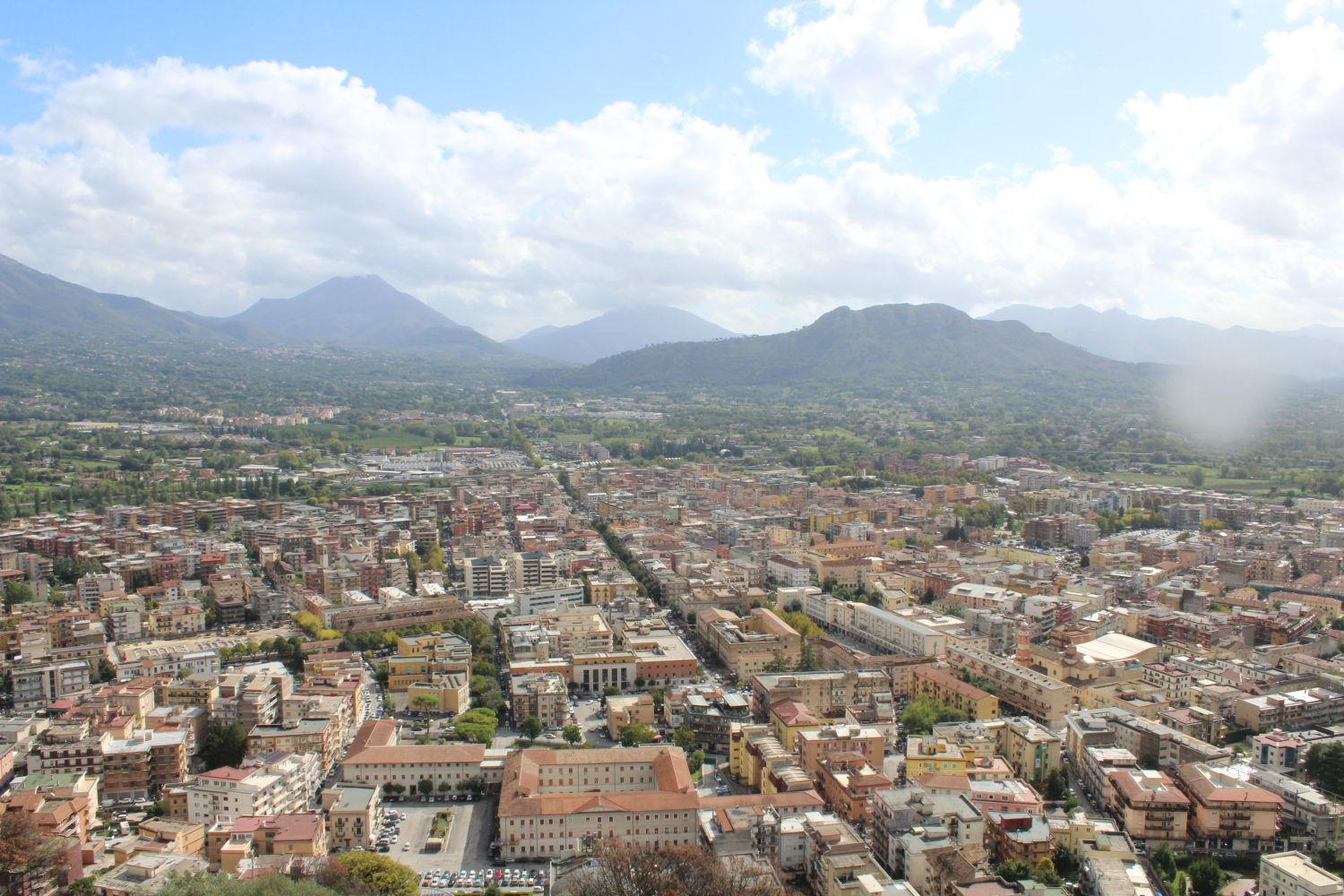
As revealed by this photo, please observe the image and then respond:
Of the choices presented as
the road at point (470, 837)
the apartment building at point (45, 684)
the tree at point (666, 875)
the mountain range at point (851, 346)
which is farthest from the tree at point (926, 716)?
the mountain range at point (851, 346)

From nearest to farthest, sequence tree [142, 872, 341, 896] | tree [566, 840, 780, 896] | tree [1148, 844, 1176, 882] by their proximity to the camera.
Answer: tree [142, 872, 341, 896] < tree [566, 840, 780, 896] < tree [1148, 844, 1176, 882]

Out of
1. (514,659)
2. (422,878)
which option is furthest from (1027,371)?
(422,878)

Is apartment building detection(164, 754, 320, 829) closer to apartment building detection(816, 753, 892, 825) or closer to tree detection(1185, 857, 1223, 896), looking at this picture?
apartment building detection(816, 753, 892, 825)

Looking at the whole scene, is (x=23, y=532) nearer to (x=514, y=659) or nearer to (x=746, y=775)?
(x=514, y=659)

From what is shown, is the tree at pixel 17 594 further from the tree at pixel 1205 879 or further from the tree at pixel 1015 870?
the tree at pixel 1205 879

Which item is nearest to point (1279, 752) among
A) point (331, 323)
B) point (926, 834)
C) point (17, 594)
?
point (926, 834)

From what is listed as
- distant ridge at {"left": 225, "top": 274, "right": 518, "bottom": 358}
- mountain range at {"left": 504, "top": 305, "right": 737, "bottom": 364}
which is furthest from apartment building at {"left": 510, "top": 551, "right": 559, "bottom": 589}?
mountain range at {"left": 504, "top": 305, "right": 737, "bottom": 364}
